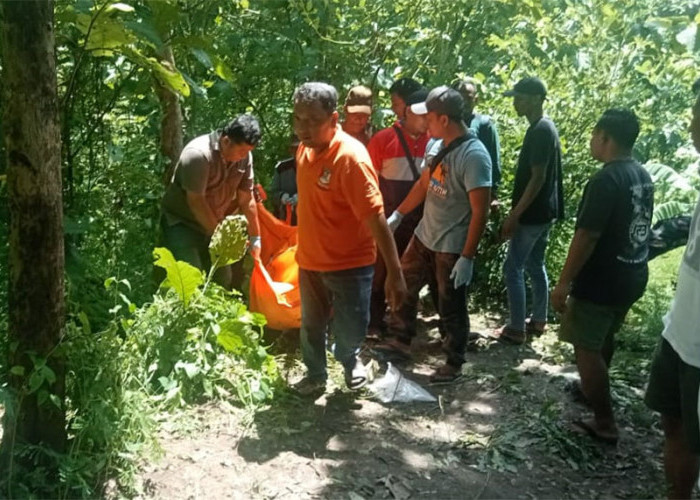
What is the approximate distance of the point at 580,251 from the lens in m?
3.53

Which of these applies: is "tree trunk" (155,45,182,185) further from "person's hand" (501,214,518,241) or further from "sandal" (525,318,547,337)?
"sandal" (525,318,547,337)

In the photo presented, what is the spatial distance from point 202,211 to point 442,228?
151 cm

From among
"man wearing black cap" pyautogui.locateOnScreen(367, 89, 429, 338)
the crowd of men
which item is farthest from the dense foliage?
"man wearing black cap" pyautogui.locateOnScreen(367, 89, 429, 338)

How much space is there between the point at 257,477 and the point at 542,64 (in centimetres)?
463

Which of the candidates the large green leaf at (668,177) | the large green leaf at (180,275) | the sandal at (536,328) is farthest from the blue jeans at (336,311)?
the large green leaf at (668,177)

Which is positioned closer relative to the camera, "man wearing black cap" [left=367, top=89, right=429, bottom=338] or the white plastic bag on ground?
the white plastic bag on ground

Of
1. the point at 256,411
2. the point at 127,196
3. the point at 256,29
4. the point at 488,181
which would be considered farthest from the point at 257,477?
the point at 256,29

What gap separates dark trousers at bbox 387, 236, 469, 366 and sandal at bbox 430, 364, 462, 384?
0.04 m

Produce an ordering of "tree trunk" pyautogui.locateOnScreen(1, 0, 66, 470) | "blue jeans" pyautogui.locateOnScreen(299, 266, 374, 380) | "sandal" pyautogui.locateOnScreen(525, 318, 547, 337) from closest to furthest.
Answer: "tree trunk" pyautogui.locateOnScreen(1, 0, 66, 470), "blue jeans" pyautogui.locateOnScreen(299, 266, 374, 380), "sandal" pyautogui.locateOnScreen(525, 318, 547, 337)

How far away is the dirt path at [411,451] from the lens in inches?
130

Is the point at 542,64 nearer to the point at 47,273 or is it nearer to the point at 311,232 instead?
the point at 311,232

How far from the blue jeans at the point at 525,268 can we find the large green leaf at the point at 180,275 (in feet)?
8.20

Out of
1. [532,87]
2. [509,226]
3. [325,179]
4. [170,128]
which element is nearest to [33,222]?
[325,179]

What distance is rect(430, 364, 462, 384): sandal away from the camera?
4559mm
